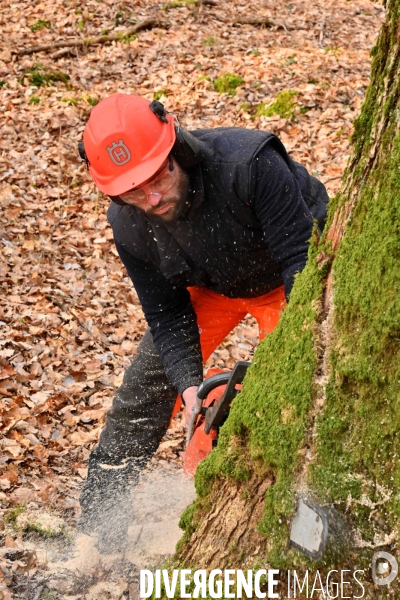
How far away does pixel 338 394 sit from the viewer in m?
1.76

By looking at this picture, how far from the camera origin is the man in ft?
10.4

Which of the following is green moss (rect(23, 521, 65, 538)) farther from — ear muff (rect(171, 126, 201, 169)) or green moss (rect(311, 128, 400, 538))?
green moss (rect(311, 128, 400, 538))

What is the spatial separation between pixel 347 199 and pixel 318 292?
280 millimetres

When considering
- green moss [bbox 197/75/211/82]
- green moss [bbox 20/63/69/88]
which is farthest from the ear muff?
green moss [bbox 20/63/69/88]

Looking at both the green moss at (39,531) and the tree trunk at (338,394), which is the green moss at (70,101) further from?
the tree trunk at (338,394)

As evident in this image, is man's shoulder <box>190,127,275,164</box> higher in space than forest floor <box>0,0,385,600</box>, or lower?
higher

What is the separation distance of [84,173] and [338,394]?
7.20 m

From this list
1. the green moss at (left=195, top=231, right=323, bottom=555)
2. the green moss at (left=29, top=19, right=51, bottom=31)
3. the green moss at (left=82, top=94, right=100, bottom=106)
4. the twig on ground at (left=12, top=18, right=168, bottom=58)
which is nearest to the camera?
the green moss at (left=195, top=231, right=323, bottom=555)

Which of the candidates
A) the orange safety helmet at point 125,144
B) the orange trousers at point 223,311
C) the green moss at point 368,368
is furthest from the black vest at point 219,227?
the green moss at point 368,368

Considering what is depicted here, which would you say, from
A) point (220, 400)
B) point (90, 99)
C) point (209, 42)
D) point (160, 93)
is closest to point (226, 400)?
point (220, 400)

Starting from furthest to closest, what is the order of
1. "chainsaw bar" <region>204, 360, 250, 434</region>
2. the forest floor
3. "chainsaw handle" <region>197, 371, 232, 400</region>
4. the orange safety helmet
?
the forest floor → the orange safety helmet → "chainsaw handle" <region>197, 371, 232, 400</region> → "chainsaw bar" <region>204, 360, 250, 434</region>

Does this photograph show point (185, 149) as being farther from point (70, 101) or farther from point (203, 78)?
point (203, 78)

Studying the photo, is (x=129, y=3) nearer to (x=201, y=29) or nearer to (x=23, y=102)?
(x=201, y=29)

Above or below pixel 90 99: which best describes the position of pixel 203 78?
above
